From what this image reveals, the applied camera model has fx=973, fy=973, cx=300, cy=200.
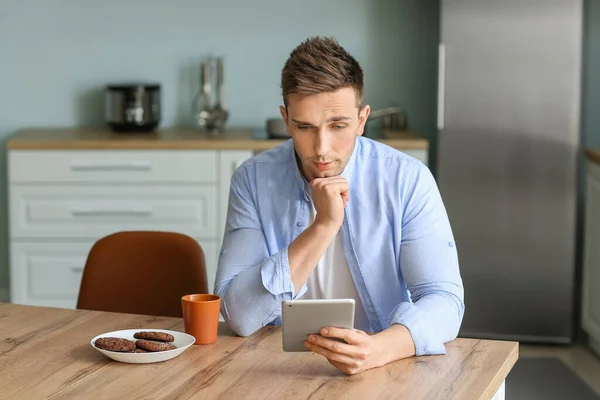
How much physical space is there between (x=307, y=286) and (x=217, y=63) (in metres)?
2.58

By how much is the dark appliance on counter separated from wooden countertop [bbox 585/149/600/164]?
1970 millimetres

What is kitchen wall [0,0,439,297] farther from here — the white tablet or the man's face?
the white tablet

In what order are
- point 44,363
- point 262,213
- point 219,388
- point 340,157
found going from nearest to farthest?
point 219,388
point 44,363
point 340,157
point 262,213

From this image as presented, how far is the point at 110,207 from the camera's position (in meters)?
4.29

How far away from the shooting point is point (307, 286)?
2266 mm

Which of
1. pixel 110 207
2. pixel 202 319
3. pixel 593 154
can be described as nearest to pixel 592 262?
pixel 593 154

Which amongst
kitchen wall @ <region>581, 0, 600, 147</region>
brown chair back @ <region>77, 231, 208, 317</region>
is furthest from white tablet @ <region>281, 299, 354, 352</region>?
kitchen wall @ <region>581, 0, 600, 147</region>

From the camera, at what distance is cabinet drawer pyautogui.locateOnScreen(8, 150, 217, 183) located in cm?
426

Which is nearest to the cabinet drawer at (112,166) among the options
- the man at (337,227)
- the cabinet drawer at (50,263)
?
the cabinet drawer at (50,263)

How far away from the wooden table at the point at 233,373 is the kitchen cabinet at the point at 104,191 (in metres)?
2.24

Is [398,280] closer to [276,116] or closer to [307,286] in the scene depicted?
[307,286]

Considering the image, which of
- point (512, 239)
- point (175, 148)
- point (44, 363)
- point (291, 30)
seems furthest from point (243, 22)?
point (44, 363)

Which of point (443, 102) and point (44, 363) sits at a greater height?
point (443, 102)

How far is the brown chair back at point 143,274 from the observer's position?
8.59 feet
